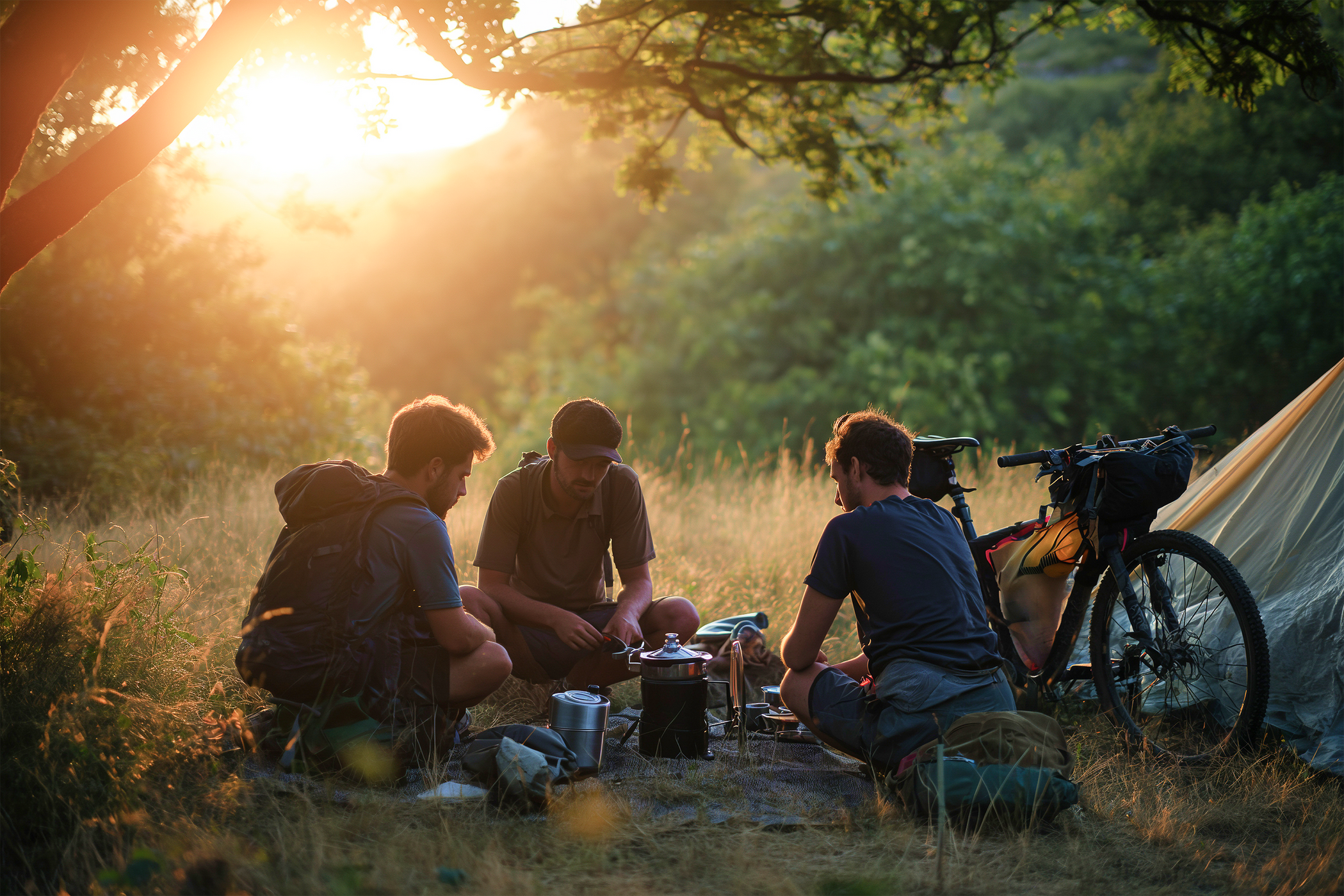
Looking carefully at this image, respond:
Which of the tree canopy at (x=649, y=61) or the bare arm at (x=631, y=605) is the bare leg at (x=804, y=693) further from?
the tree canopy at (x=649, y=61)

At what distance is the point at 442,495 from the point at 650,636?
132cm

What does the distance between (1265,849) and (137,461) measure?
27.9ft

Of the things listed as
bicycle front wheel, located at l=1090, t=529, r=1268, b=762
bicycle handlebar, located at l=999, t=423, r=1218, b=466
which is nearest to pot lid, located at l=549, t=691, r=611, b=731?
bicycle handlebar, located at l=999, t=423, r=1218, b=466

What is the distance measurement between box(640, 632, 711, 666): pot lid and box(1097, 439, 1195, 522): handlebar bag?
72.3 inches

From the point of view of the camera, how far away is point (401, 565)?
3.06 m

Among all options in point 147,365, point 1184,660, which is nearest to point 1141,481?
point 1184,660

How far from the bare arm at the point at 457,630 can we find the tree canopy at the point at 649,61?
2.45 meters

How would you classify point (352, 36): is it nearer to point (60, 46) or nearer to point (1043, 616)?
point (60, 46)

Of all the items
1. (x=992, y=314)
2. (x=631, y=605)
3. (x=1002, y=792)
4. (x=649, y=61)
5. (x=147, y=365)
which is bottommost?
(x=1002, y=792)

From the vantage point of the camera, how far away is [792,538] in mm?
6520

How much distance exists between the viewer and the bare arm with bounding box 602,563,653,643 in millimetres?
3832

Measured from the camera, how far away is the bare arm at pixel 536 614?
376 centimetres

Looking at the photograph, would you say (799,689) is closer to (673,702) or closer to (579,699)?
(673,702)

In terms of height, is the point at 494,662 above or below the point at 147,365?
below
